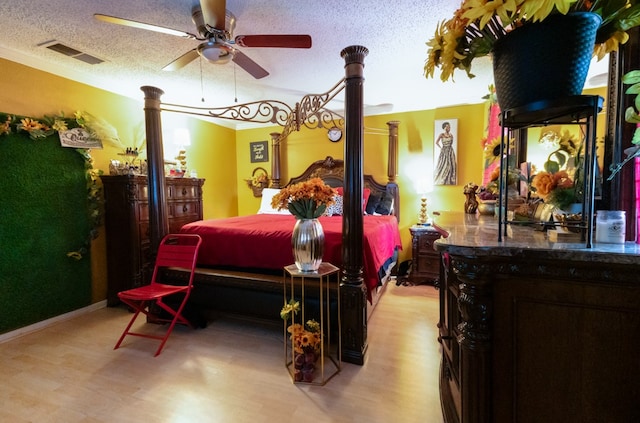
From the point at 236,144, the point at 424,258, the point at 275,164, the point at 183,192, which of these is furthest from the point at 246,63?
the point at 236,144

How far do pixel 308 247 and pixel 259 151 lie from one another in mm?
3577

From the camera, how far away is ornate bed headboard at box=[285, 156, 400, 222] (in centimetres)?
409

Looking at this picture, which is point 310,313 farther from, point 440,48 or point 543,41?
point 543,41

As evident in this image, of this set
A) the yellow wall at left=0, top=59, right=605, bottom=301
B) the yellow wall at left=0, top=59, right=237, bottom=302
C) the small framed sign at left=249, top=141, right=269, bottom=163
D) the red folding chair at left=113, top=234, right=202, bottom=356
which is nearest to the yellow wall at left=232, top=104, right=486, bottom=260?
the yellow wall at left=0, top=59, right=605, bottom=301

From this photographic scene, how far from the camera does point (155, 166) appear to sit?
2.64 m

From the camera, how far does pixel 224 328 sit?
260cm

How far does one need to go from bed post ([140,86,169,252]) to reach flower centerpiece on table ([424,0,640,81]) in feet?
7.94

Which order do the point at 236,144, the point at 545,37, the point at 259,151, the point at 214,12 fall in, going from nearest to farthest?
the point at 545,37
the point at 214,12
the point at 259,151
the point at 236,144

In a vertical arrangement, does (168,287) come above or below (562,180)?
below

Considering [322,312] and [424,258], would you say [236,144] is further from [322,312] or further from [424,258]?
[322,312]

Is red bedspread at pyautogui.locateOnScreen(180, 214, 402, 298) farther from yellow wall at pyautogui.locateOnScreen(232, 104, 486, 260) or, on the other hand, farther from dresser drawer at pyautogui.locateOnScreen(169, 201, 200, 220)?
yellow wall at pyautogui.locateOnScreen(232, 104, 486, 260)

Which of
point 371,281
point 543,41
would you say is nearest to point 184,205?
point 371,281

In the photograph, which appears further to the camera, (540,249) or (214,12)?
(214,12)

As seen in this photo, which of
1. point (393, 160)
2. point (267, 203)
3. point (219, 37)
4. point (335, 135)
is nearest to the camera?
point (219, 37)
